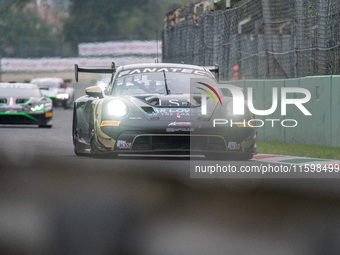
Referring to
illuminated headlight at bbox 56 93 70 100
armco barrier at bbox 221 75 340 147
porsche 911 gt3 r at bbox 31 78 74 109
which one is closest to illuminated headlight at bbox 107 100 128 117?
armco barrier at bbox 221 75 340 147

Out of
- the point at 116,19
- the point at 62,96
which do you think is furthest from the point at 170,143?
the point at 116,19

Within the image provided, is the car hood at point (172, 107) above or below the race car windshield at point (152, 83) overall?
below

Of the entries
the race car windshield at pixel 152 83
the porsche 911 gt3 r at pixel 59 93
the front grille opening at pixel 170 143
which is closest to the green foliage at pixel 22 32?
the porsche 911 gt3 r at pixel 59 93

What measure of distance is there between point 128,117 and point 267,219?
4.74m

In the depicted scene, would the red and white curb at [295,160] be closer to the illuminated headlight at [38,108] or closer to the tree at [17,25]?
the illuminated headlight at [38,108]

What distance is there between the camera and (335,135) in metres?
14.9

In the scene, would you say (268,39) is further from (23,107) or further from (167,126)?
(167,126)

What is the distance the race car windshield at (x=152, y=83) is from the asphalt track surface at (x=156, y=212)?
128 cm

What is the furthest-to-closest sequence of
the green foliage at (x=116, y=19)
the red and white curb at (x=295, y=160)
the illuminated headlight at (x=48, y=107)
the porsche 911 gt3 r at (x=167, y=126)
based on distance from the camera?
the green foliage at (x=116, y=19) < the illuminated headlight at (x=48, y=107) < the red and white curb at (x=295, y=160) < the porsche 911 gt3 r at (x=167, y=126)

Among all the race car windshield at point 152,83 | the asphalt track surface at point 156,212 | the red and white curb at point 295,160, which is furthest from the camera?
the race car windshield at point 152,83

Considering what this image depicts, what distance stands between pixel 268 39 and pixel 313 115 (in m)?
3.61

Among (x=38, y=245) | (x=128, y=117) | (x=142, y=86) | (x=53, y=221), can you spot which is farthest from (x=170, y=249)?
(x=142, y=86)

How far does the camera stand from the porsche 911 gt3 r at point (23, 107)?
2233cm

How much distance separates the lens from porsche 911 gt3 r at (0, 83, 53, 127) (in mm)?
22328
